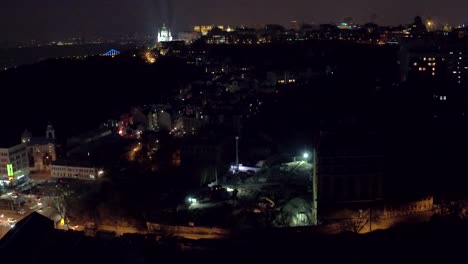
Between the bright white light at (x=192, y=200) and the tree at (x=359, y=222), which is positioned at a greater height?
the bright white light at (x=192, y=200)

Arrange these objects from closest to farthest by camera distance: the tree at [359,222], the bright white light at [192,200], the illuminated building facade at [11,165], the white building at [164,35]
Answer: the tree at [359,222] → the bright white light at [192,200] → the illuminated building facade at [11,165] → the white building at [164,35]

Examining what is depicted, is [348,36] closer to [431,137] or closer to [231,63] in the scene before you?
[231,63]

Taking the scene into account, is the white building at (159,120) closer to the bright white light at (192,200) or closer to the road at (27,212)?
the road at (27,212)

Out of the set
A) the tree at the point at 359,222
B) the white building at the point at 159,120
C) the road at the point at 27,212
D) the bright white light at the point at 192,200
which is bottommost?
the road at the point at 27,212

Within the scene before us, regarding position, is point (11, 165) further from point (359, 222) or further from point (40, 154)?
point (359, 222)

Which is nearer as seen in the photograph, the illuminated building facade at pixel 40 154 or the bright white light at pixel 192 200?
the bright white light at pixel 192 200

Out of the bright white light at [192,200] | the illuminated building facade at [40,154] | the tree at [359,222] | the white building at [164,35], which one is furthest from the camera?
the white building at [164,35]

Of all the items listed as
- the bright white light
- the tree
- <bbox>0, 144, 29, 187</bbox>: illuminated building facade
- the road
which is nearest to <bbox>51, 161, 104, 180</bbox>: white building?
<bbox>0, 144, 29, 187</bbox>: illuminated building facade

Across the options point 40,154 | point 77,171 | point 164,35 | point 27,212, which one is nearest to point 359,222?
point 27,212

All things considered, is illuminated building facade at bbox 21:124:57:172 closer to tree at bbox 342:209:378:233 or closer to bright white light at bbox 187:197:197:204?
bright white light at bbox 187:197:197:204

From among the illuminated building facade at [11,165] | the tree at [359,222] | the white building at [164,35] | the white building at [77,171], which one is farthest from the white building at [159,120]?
the white building at [164,35]
